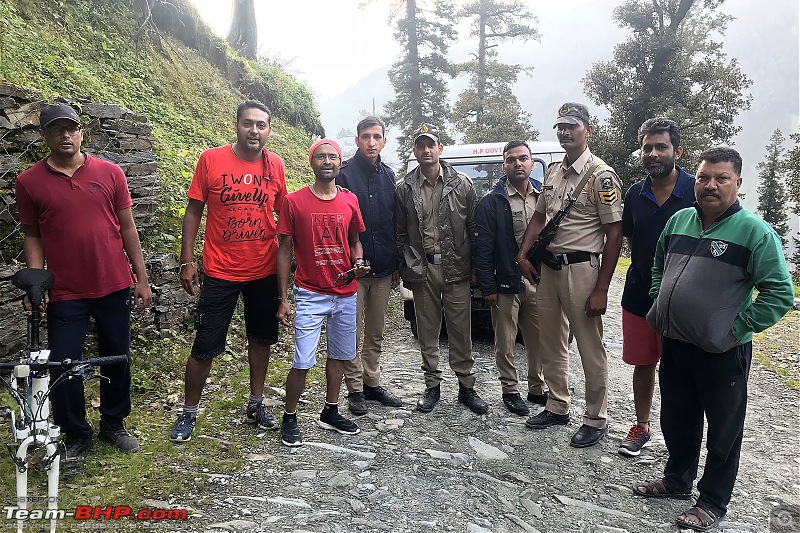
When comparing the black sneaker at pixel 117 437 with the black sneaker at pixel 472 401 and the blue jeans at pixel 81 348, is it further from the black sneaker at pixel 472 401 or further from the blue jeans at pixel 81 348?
the black sneaker at pixel 472 401

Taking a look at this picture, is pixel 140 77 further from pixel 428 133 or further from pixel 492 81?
pixel 492 81

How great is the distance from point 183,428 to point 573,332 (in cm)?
326

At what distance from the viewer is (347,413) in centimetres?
502

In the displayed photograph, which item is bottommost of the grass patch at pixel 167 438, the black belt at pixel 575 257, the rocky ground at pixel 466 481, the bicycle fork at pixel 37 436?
the rocky ground at pixel 466 481

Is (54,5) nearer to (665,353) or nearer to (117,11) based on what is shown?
Answer: (117,11)

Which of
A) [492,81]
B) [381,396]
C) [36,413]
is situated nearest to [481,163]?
[381,396]

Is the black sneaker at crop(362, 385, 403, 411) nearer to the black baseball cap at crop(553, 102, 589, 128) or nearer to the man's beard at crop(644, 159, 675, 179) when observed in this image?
the black baseball cap at crop(553, 102, 589, 128)

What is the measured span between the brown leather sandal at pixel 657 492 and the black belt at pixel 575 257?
1.71m

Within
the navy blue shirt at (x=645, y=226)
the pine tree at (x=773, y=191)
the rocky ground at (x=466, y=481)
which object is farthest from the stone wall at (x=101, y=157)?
the pine tree at (x=773, y=191)

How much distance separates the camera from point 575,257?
14.5 ft

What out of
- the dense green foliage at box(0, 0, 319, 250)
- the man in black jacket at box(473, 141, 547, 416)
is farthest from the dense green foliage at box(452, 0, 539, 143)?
the man in black jacket at box(473, 141, 547, 416)

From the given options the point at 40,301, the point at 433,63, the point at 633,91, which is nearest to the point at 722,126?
the point at 633,91

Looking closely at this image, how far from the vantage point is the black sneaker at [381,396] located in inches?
205

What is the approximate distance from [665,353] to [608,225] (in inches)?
46.2
